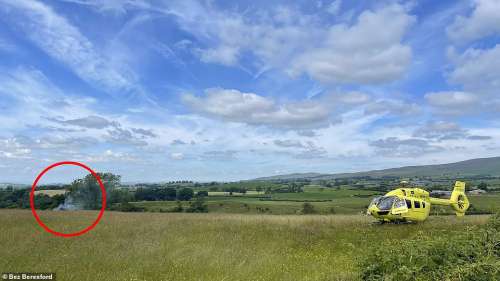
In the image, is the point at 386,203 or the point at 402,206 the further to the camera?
the point at 386,203

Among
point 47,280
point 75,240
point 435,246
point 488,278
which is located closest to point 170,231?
point 75,240

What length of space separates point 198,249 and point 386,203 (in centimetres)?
1228

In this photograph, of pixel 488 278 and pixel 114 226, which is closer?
pixel 488 278

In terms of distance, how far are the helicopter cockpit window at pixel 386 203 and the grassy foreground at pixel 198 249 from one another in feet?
3.90

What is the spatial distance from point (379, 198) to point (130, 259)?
15585 millimetres

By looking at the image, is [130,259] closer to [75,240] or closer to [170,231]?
[75,240]

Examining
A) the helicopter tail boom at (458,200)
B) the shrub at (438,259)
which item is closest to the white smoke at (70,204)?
the helicopter tail boom at (458,200)

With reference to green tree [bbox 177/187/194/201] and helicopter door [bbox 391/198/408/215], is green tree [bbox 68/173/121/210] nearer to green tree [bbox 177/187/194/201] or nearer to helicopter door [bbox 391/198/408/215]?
green tree [bbox 177/187/194/201]

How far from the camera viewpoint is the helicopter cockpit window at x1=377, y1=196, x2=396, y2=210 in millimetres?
22156

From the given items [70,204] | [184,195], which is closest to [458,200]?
[70,204]

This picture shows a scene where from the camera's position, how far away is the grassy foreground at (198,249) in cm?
1205

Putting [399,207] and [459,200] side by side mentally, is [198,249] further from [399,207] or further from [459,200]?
[459,200]

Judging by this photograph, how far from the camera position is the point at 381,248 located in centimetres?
983

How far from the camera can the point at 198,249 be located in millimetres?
15570
